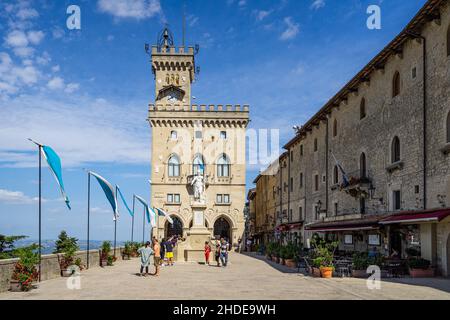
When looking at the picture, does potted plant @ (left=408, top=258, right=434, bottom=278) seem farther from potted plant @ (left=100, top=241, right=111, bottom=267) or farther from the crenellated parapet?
the crenellated parapet

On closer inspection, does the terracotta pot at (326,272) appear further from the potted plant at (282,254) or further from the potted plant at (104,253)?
the potted plant at (104,253)

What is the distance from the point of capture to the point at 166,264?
29.7 meters

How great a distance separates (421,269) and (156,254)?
1105 cm

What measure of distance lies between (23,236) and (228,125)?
128ft

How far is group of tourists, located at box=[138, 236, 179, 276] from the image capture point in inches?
842

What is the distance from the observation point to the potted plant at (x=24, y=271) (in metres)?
15.8

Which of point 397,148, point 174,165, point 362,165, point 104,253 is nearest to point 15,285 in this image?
point 104,253

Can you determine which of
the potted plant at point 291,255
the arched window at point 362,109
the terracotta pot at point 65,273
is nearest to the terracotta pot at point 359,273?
the potted plant at point 291,255

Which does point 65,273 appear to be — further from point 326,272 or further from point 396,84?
point 396,84

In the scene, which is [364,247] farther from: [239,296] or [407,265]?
[239,296]

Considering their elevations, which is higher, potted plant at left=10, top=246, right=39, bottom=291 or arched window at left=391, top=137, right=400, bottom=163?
arched window at left=391, top=137, right=400, bottom=163

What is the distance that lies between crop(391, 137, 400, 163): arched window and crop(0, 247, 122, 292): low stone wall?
1605 cm

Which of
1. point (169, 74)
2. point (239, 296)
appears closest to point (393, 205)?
point (239, 296)

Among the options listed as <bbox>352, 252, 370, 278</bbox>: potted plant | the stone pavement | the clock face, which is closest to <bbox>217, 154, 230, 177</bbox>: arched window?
the clock face
